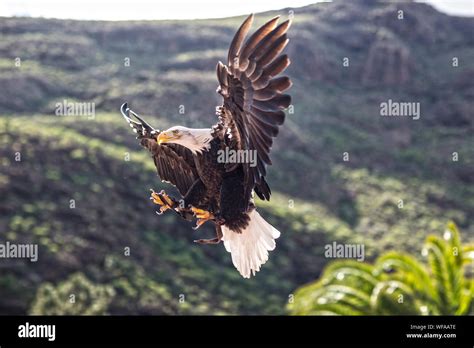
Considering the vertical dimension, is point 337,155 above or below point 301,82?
below

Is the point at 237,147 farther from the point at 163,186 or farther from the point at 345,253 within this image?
the point at 163,186

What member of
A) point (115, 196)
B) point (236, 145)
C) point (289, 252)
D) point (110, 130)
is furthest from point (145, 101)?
point (236, 145)

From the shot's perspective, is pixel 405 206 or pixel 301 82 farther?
pixel 301 82

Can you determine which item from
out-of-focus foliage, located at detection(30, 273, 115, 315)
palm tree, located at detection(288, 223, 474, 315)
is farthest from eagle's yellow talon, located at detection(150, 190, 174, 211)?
out-of-focus foliage, located at detection(30, 273, 115, 315)

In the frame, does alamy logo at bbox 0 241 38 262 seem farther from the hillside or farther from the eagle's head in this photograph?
the eagle's head

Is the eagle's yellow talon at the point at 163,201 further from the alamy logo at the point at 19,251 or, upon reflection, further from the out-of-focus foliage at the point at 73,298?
the alamy logo at the point at 19,251

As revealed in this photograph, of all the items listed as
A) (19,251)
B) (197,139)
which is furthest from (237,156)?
(19,251)
